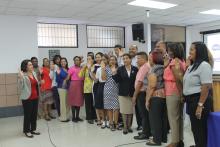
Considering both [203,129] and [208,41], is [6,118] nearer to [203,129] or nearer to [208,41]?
[203,129]

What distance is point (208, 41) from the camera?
27.6 feet

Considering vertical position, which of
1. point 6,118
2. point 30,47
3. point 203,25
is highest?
point 203,25

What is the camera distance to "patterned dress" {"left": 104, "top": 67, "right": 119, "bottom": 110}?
14.3ft

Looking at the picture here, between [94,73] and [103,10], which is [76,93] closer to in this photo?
[94,73]

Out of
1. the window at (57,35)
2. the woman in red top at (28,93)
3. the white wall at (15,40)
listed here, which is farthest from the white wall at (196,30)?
the woman in red top at (28,93)

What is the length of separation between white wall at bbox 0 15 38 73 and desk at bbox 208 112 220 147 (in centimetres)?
487

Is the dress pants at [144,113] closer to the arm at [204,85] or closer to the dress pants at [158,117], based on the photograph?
the dress pants at [158,117]

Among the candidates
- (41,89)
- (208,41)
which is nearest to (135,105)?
(41,89)

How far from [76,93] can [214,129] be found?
3.23m

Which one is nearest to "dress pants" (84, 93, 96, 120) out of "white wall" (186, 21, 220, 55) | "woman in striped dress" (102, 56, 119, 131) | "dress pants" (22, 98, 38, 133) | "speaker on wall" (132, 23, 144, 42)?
"woman in striped dress" (102, 56, 119, 131)

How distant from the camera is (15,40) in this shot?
6145 mm

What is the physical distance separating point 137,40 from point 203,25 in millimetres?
2472

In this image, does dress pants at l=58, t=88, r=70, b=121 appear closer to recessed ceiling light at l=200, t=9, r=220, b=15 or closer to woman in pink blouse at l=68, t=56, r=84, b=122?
woman in pink blouse at l=68, t=56, r=84, b=122

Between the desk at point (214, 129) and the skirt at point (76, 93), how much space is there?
3128 millimetres
